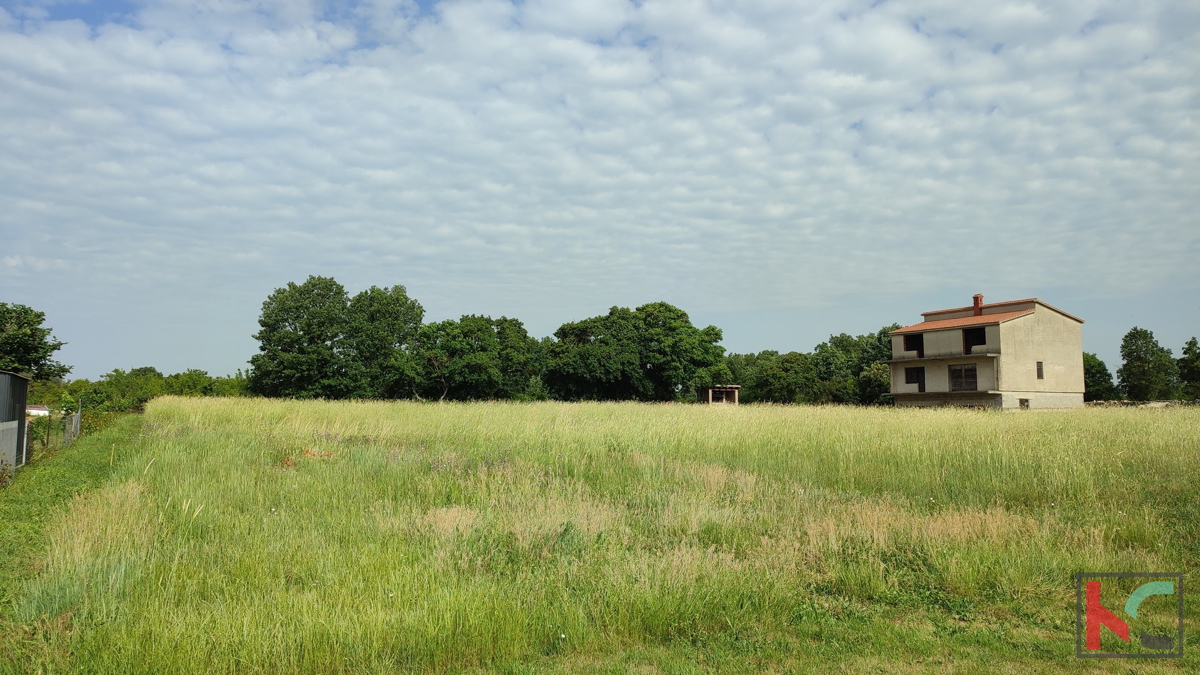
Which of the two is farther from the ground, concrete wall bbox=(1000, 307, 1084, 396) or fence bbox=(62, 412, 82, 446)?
concrete wall bbox=(1000, 307, 1084, 396)

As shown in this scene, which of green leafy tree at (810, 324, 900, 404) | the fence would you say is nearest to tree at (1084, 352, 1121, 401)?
green leafy tree at (810, 324, 900, 404)

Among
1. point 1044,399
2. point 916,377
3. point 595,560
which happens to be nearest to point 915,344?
point 916,377

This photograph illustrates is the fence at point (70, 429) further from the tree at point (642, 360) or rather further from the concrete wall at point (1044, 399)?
the concrete wall at point (1044, 399)

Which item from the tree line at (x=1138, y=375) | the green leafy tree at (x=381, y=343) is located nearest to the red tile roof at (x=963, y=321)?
the tree line at (x=1138, y=375)

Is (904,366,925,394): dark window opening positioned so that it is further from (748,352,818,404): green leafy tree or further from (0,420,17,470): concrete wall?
(0,420,17,470): concrete wall

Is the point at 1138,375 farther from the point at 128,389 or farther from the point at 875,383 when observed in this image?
the point at 128,389

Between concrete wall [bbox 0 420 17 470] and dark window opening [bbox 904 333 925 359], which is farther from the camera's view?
dark window opening [bbox 904 333 925 359]

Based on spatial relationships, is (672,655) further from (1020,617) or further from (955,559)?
(955,559)

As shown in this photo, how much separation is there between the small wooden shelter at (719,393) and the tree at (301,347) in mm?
30638

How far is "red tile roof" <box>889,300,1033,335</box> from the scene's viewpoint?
43.5m

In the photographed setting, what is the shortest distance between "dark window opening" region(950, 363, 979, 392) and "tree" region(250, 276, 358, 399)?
43980mm

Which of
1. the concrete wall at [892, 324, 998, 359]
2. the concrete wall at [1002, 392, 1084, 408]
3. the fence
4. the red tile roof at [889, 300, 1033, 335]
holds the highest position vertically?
the red tile roof at [889, 300, 1033, 335]

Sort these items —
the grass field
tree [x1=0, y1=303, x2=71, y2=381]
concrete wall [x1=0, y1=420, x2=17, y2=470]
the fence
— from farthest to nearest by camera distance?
1. tree [x1=0, y1=303, x2=71, y2=381]
2. the fence
3. concrete wall [x1=0, y1=420, x2=17, y2=470]
4. the grass field

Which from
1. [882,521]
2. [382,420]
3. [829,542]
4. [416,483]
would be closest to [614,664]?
[829,542]
